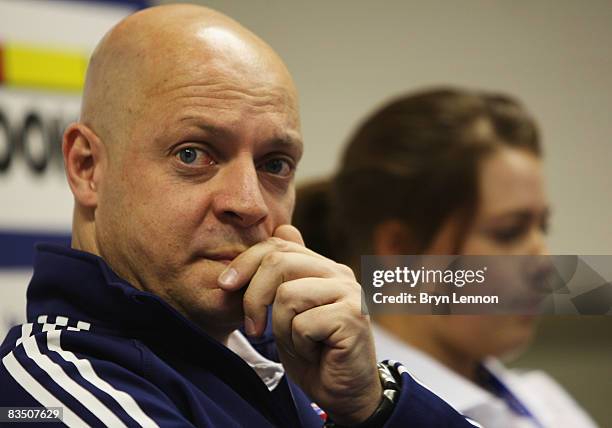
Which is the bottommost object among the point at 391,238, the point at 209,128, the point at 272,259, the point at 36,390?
the point at 391,238

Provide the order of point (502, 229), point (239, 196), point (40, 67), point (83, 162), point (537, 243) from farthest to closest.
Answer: point (40, 67)
point (502, 229)
point (537, 243)
point (83, 162)
point (239, 196)

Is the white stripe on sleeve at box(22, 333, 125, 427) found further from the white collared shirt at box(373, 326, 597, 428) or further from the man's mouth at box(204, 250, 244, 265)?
the white collared shirt at box(373, 326, 597, 428)

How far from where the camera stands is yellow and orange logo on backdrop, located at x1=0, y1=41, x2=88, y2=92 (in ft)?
6.61

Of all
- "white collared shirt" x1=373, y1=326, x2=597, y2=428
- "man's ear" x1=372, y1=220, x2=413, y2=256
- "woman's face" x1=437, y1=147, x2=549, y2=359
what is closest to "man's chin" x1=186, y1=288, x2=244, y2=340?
"white collared shirt" x1=373, y1=326, x2=597, y2=428

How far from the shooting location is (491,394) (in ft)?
6.05

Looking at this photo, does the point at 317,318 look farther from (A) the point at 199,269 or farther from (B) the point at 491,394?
(B) the point at 491,394

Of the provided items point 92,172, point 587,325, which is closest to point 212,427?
point 92,172

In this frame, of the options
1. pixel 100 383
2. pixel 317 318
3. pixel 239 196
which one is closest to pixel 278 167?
pixel 239 196

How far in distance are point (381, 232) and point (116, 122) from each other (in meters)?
0.90

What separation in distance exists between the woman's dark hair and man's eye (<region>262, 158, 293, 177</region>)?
0.75 m

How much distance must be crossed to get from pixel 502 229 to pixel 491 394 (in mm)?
339

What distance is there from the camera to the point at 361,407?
1.01m

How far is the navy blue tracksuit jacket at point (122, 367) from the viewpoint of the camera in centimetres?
90

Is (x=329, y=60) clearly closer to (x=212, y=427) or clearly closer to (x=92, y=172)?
(x=92, y=172)
